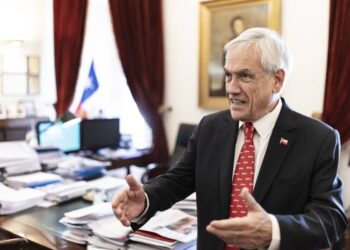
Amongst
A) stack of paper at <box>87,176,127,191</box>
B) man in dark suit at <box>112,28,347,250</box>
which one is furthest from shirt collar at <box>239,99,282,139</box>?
stack of paper at <box>87,176,127,191</box>

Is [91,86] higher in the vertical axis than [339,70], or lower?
lower

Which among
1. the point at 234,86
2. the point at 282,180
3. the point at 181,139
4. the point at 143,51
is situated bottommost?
the point at 181,139

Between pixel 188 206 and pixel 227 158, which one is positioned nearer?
pixel 227 158

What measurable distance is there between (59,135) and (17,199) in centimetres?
160

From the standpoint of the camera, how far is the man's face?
49.7 inches

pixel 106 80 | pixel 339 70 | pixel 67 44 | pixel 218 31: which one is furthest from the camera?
pixel 106 80

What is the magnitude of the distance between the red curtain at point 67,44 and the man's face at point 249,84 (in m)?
3.77

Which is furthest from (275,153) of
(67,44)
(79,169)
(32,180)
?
(67,44)

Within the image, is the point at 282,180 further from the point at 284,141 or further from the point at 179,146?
the point at 179,146

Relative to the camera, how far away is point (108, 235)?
1.60m

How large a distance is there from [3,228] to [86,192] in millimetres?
603

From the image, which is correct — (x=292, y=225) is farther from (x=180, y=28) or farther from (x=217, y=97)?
(x=180, y=28)

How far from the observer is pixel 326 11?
320 centimetres

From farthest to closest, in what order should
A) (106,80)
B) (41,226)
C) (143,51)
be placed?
(106,80) → (143,51) → (41,226)
